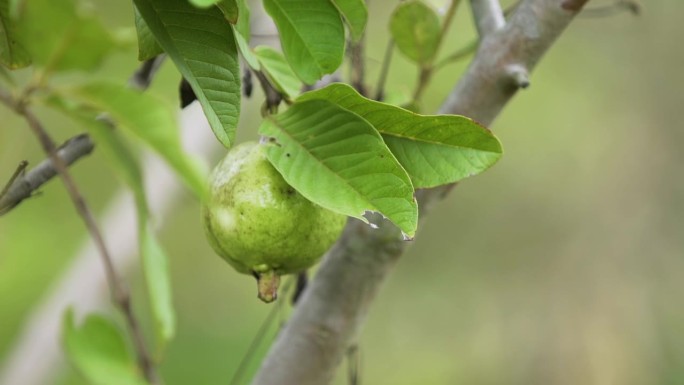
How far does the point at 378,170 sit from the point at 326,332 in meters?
0.58

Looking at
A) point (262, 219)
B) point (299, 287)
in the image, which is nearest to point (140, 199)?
point (262, 219)

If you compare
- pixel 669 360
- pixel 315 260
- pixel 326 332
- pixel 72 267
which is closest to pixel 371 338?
pixel 669 360

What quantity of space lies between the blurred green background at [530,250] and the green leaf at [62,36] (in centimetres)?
253

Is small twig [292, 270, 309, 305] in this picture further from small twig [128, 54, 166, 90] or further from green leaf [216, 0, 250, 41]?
green leaf [216, 0, 250, 41]

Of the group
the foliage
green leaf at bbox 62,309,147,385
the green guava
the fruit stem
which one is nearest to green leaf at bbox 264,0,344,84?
the foliage

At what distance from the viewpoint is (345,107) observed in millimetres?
827

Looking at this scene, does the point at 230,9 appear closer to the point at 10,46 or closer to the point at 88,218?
the point at 10,46

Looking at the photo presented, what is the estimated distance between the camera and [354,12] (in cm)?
84

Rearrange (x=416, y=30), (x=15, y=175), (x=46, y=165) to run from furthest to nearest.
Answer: (x=416, y=30), (x=46, y=165), (x=15, y=175)

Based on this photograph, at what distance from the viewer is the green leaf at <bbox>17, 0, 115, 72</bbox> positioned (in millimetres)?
783

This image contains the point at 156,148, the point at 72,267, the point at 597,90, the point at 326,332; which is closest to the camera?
the point at 156,148

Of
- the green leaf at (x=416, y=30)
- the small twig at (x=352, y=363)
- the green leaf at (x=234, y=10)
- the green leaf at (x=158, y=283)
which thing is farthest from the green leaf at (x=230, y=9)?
the small twig at (x=352, y=363)

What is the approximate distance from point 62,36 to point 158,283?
1.61ft

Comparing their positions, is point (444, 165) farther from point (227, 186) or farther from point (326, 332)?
point (326, 332)
